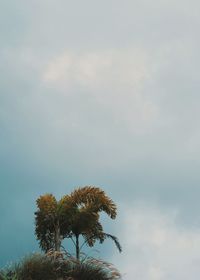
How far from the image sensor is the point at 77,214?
141ft

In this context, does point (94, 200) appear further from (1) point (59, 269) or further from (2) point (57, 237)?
(1) point (59, 269)

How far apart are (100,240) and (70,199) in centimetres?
334

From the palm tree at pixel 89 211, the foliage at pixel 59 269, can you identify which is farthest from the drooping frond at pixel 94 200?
the foliage at pixel 59 269

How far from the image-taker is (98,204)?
143ft

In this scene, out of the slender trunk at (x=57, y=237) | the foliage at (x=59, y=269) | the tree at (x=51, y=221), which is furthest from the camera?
the tree at (x=51, y=221)

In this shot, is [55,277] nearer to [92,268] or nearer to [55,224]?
[92,268]

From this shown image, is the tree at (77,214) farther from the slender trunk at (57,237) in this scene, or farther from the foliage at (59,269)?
the foliage at (59,269)

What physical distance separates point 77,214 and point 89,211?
0.81 m

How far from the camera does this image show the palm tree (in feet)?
141

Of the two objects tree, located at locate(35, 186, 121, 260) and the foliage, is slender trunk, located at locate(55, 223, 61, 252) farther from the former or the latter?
the foliage

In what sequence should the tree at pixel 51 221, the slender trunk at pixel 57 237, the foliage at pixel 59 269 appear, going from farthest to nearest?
1. the tree at pixel 51 221
2. the slender trunk at pixel 57 237
3. the foliage at pixel 59 269

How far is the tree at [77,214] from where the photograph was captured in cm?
4312

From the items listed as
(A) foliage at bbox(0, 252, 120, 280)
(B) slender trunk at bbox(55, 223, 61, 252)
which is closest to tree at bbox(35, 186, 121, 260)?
(B) slender trunk at bbox(55, 223, 61, 252)

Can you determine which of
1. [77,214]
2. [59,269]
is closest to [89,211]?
[77,214]
